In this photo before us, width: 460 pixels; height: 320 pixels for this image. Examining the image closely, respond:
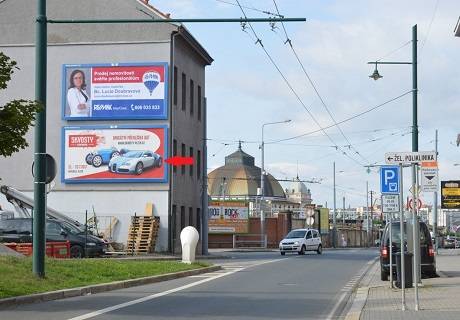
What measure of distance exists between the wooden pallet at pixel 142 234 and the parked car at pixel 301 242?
8272 millimetres

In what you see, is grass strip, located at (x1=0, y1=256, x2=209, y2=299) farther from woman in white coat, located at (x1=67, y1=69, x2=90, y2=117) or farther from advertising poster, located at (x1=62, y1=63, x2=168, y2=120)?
woman in white coat, located at (x1=67, y1=69, x2=90, y2=117)

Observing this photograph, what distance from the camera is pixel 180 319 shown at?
42.0ft

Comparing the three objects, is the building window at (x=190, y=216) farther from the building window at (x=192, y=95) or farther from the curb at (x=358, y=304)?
the curb at (x=358, y=304)

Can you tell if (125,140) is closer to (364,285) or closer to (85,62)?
(85,62)

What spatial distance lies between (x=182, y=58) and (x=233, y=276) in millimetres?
21448

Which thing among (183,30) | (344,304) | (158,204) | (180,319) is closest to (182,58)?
(183,30)

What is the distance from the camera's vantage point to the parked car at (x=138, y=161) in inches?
1587

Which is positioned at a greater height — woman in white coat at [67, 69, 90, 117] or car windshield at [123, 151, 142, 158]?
woman in white coat at [67, 69, 90, 117]

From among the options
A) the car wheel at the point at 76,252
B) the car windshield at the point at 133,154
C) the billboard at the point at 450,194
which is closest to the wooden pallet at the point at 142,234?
the car windshield at the point at 133,154

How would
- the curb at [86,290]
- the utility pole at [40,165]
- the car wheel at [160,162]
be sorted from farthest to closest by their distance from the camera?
the car wheel at [160,162] → the utility pole at [40,165] → the curb at [86,290]

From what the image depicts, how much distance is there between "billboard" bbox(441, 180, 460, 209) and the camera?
54.1m

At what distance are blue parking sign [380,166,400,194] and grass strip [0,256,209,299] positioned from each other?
711 cm

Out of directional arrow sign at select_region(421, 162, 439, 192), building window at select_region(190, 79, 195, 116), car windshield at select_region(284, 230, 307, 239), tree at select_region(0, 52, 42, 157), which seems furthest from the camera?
building window at select_region(190, 79, 195, 116)

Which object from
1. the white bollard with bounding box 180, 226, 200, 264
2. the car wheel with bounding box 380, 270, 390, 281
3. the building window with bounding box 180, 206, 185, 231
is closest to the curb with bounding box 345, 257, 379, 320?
the car wheel with bounding box 380, 270, 390, 281
